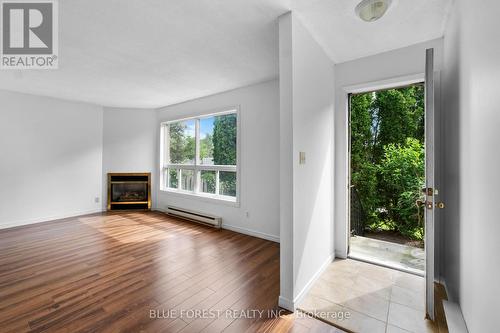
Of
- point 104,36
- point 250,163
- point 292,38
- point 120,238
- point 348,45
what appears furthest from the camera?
point 250,163

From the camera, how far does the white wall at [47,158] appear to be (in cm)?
395

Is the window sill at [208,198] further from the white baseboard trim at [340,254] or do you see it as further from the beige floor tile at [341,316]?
the beige floor tile at [341,316]

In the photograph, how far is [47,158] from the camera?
4363 mm

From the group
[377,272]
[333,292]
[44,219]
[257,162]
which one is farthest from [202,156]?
[377,272]

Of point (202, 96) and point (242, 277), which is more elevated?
point (202, 96)

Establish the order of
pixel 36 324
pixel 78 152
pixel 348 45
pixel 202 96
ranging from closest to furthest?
pixel 36 324 → pixel 348 45 → pixel 202 96 → pixel 78 152

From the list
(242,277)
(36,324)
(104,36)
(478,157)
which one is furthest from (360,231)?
(104,36)

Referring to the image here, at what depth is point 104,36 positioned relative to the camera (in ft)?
7.12

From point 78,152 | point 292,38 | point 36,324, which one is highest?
point 292,38

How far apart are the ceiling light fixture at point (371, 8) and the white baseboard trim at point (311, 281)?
231 centimetres

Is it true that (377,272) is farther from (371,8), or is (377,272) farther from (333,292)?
(371,8)

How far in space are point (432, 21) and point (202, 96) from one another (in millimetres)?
3467

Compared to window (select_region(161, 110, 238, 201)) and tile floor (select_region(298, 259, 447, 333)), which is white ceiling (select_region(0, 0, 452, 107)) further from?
tile floor (select_region(298, 259, 447, 333))

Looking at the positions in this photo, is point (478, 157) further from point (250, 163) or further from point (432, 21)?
point (250, 163)
